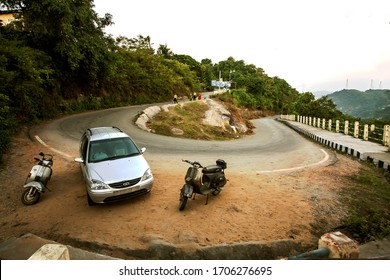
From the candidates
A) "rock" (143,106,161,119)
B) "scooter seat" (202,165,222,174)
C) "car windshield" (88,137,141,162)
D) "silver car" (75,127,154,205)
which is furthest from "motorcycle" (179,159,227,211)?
"rock" (143,106,161,119)

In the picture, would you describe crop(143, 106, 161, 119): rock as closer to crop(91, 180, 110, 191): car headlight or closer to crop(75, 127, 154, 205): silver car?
crop(75, 127, 154, 205): silver car

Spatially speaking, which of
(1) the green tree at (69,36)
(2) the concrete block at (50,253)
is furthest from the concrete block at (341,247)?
(1) the green tree at (69,36)

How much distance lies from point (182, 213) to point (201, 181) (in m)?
0.91

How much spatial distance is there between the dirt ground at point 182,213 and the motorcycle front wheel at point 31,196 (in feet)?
0.55

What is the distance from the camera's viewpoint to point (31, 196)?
20.7 ft

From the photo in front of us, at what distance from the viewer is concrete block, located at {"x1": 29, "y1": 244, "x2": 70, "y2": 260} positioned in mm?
2232

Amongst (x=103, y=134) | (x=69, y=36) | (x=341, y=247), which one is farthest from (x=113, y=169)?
(x=69, y=36)

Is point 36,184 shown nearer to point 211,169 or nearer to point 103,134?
point 103,134

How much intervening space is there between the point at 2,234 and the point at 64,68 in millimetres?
20162

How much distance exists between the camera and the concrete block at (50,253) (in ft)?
7.32

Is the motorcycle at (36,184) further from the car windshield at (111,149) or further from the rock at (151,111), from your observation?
the rock at (151,111)

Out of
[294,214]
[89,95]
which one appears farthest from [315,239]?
[89,95]

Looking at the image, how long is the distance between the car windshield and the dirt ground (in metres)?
1.19

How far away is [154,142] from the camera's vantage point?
1442 cm
